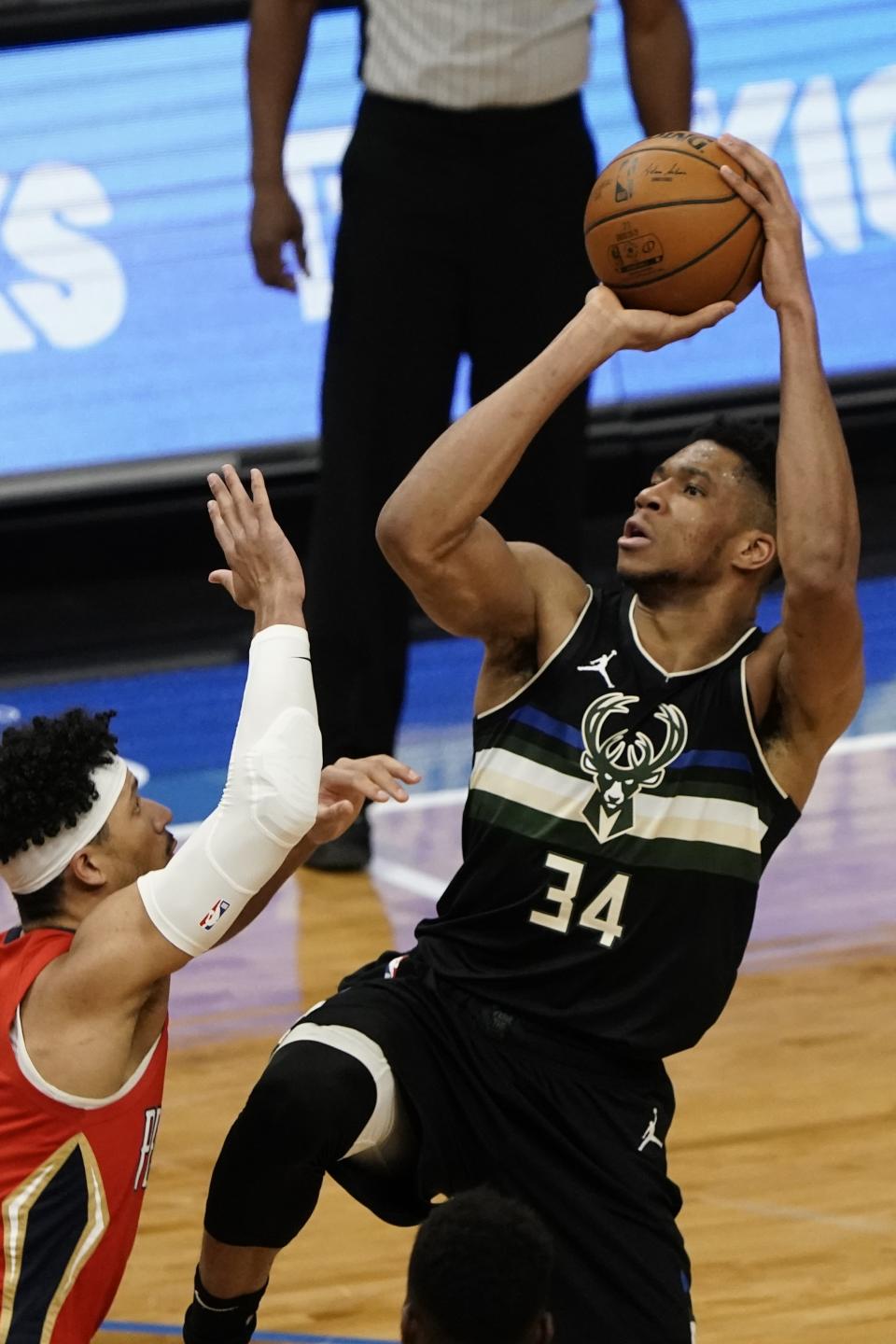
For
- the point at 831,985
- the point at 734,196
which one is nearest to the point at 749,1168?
the point at 831,985

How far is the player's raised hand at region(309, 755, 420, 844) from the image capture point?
363 centimetres

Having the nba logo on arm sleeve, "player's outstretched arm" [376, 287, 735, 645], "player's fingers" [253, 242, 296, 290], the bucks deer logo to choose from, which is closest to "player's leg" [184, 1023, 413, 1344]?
the nba logo on arm sleeve

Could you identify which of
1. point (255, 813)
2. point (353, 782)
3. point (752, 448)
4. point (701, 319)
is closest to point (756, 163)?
point (701, 319)

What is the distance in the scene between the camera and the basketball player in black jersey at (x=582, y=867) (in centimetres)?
363

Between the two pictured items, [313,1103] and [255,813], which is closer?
[255,813]

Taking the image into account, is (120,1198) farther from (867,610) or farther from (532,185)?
(867,610)

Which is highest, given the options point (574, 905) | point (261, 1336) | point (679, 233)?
point (679, 233)

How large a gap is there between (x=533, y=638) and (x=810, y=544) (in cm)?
55

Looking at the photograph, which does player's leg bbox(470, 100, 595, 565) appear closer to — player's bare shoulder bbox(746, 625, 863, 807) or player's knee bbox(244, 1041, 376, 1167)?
player's bare shoulder bbox(746, 625, 863, 807)

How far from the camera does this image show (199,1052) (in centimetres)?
545

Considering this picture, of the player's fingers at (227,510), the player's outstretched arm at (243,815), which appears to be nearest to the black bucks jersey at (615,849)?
the player's outstretched arm at (243,815)

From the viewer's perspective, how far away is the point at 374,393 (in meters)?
6.45

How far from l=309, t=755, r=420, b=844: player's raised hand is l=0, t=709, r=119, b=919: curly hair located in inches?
15.6

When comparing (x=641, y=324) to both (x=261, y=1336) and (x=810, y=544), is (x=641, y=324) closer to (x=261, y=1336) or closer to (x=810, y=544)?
(x=810, y=544)
